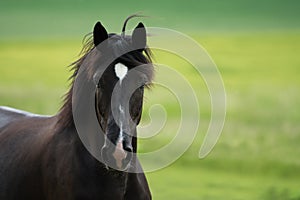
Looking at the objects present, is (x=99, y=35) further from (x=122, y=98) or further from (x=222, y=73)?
(x=222, y=73)

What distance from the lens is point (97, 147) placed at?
529 centimetres

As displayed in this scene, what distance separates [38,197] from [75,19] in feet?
61.0

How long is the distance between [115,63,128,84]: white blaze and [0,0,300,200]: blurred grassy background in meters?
1.80

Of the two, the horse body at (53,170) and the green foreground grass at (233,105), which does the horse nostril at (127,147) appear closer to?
the horse body at (53,170)

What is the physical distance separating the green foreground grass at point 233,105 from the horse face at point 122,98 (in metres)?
4.70

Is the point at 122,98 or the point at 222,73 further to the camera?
the point at 222,73

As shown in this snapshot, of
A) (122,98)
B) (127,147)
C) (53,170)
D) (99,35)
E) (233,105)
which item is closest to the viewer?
(127,147)

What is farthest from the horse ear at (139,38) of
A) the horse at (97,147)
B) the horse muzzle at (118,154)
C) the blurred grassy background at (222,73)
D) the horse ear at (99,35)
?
the blurred grassy background at (222,73)

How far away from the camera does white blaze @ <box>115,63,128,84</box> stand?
504 cm

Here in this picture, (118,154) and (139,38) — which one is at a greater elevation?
(139,38)

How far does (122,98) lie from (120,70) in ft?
0.61

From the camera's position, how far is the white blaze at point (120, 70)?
504 cm

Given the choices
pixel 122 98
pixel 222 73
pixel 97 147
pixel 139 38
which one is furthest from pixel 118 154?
pixel 222 73

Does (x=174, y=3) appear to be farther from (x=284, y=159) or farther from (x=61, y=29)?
(x=284, y=159)
